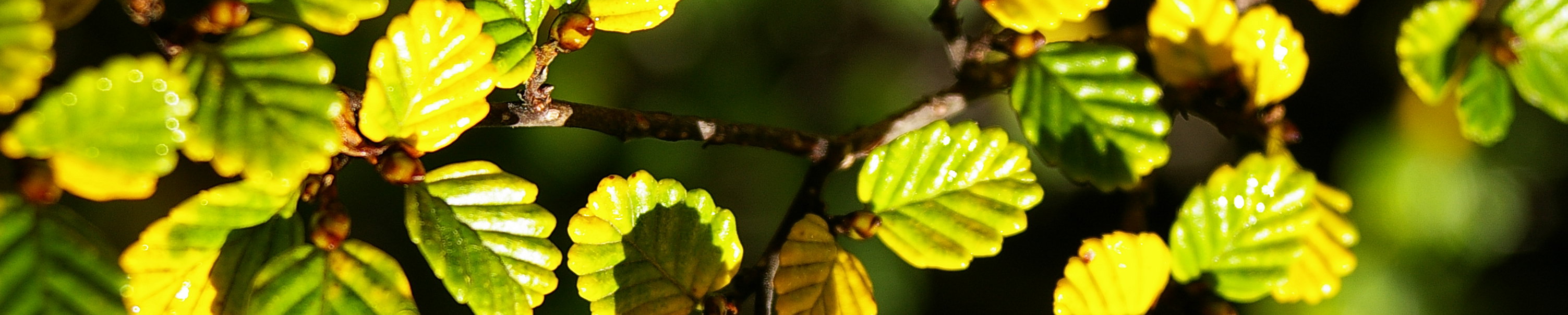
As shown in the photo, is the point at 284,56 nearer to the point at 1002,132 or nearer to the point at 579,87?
the point at 1002,132

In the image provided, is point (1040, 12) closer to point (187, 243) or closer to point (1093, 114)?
point (1093, 114)

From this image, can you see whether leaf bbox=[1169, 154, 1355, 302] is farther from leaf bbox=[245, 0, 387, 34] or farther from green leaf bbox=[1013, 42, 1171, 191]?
leaf bbox=[245, 0, 387, 34]

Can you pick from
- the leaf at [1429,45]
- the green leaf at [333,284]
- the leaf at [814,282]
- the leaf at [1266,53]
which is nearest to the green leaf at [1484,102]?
the leaf at [1429,45]

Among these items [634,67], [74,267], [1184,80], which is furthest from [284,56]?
[634,67]

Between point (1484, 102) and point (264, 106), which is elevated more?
point (264, 106)

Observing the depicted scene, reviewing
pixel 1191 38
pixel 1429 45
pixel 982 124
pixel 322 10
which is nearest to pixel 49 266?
pixel 322 10

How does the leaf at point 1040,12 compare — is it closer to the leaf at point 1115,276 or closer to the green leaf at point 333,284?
the leaf at point 1115,276

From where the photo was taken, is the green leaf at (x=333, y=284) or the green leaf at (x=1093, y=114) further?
the green leaf at (x=1093, y=114)
